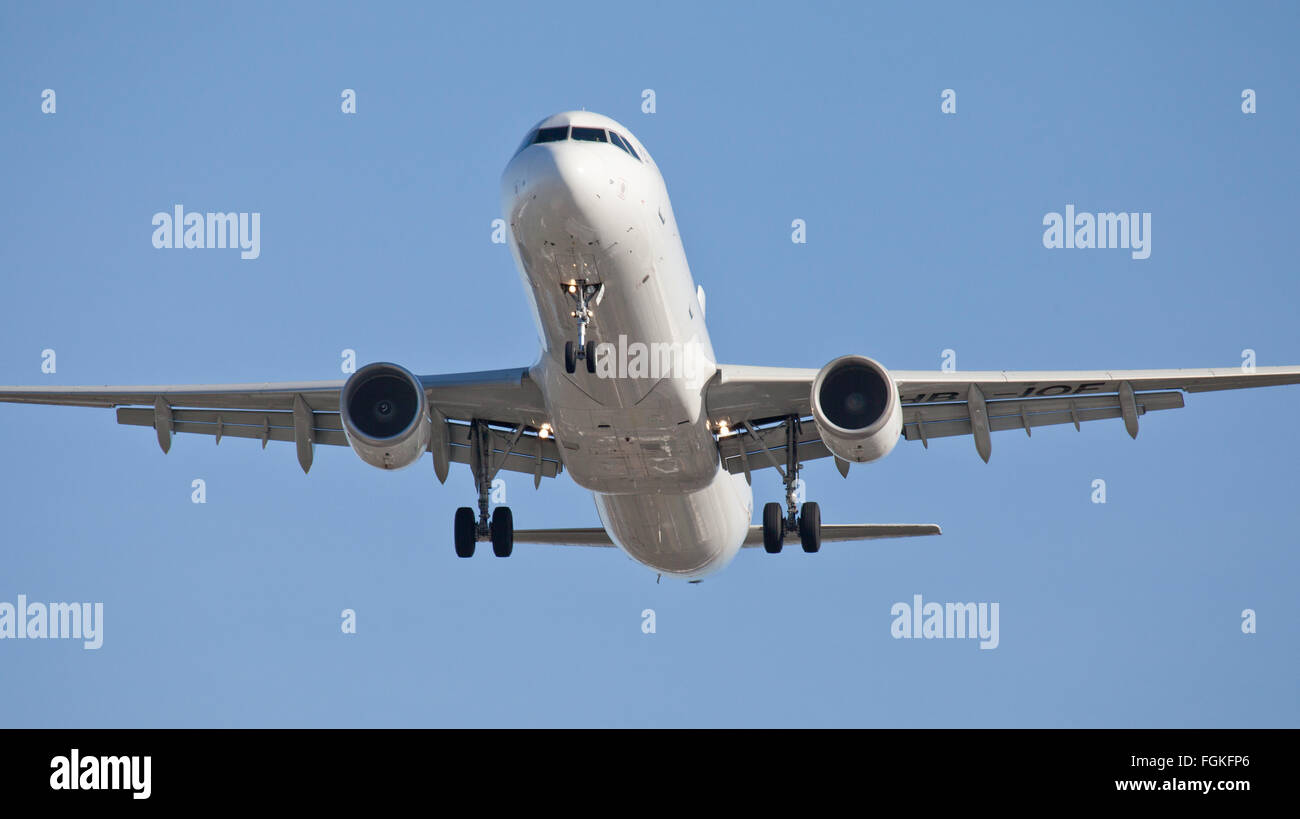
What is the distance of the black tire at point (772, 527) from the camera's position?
91.4 ft

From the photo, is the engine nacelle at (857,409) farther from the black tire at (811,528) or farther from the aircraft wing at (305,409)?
the aircraft wing at (305,409)

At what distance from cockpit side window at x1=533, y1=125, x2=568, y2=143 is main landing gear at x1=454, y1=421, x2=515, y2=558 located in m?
6.91

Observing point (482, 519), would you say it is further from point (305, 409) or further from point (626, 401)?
point (626, 401)

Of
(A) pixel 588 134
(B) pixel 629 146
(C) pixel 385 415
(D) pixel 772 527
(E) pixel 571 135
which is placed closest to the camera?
(E) pixel 571 135

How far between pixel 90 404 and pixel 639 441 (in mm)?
10170

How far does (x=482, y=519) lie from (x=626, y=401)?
5.17 metres

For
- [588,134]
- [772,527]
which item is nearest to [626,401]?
[588,134]

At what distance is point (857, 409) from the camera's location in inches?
971

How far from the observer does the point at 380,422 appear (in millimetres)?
25031

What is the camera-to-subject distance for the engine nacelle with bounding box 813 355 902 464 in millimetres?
24156

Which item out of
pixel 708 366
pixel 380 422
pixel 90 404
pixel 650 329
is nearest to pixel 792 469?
pixel 708 366

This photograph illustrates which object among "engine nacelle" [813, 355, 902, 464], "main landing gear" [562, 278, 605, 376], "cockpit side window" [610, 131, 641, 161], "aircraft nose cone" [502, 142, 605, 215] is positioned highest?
"cockpit side window" [610, 131, 641, 161]

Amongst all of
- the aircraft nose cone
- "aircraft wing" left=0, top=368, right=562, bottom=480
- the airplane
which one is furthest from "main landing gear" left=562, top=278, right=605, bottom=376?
"aircraft wing" left=0, top=368, right=562, bottom=480

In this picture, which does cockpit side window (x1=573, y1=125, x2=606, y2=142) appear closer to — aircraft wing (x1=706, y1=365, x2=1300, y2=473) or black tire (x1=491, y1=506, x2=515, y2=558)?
aircraft wing (x1=706, y1=365, x2=1300, y2=473)
